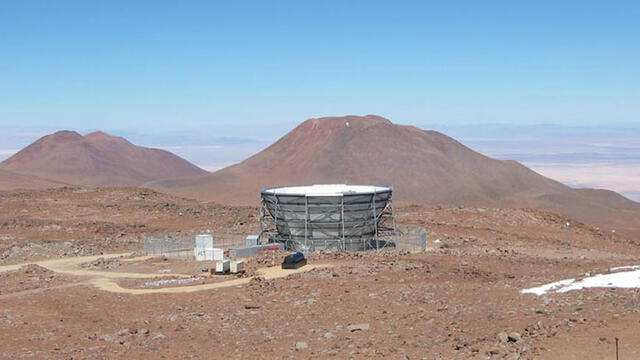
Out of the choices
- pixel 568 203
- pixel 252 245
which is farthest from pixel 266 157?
pixel 252 245

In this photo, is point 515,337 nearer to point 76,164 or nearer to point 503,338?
point 503,338

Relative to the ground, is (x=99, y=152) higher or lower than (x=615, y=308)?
higher

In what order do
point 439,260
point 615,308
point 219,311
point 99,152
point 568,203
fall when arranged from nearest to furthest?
point 615,308 < point 219,311 < point 439,260 < point 568,203 < point 99,152

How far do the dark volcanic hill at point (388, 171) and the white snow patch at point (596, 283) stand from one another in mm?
79475

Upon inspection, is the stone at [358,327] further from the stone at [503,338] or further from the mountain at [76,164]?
the mountain at [76,164]

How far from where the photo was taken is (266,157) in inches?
5723

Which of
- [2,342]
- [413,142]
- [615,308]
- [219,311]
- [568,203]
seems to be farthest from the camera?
[413,142]

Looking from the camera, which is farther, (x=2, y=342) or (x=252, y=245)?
(x=252, y=245)

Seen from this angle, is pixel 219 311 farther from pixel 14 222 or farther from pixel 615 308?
pixel 14 222

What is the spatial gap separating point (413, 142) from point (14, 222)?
92163 millimetres

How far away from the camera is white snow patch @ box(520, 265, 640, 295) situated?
27.6 metres

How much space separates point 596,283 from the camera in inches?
1120

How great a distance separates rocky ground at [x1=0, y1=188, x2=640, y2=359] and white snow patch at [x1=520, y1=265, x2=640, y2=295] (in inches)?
38.4

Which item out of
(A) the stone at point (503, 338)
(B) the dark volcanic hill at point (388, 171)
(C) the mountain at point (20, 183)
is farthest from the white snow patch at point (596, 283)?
(C) the mountain at point (20, 183)
